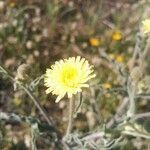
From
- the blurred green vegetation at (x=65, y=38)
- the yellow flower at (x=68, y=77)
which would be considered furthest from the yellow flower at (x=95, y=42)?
the yellow flower at (x=68, y=77)

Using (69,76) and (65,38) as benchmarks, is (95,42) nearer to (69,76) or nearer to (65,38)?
(65,38)

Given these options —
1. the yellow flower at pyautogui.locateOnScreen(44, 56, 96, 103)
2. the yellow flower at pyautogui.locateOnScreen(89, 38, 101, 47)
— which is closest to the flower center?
the yellow flower at pyautogui.locateOnScreen(44, 56, 96, 103)

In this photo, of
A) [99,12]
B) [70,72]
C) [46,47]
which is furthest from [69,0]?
[70,72]

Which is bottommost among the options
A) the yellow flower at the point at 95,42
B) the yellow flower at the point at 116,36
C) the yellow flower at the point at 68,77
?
the yellow flower at the point at 68,77

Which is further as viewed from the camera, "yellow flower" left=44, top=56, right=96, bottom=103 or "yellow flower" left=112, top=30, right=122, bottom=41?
"yellow flower" left=112, top=30, right=122, bottom=41

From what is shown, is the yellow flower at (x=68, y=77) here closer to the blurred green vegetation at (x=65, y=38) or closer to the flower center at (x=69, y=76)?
the flower center at (x=69, y=76)

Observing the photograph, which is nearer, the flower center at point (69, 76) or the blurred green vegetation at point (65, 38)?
the flower center at point (69, 76)

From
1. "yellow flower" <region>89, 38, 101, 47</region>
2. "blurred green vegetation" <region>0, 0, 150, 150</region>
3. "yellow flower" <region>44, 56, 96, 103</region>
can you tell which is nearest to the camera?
"yellow flower" <region>44, 56, 96, 103</region>

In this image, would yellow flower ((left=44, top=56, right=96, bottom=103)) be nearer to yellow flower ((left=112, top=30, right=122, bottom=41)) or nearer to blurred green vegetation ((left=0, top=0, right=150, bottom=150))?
blurred green vegetation ((left=0, top=0, right=150, bottom=150))
